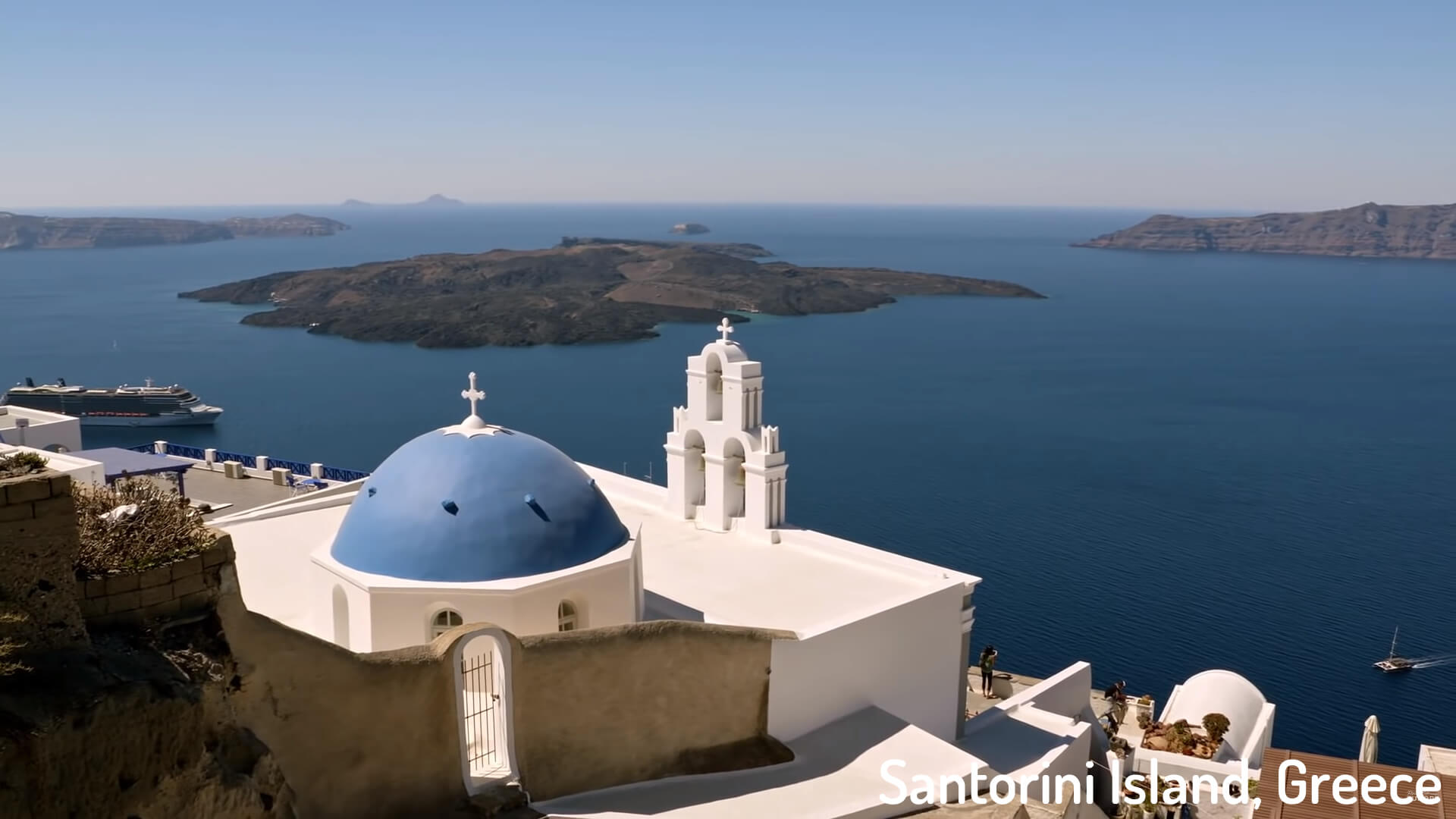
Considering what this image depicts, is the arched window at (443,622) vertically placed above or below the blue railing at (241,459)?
above

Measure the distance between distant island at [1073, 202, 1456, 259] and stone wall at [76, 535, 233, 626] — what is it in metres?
189

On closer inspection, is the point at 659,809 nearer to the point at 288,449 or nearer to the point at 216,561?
the point at 216,561

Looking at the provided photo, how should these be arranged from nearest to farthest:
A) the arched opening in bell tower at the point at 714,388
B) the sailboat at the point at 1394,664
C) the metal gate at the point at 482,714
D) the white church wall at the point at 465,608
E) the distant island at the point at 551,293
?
the metal gate at the point at 482,714
the white church wall at the point at 465,608
the arched opening in bell tower at the point at 714,388
the sailboat at the point at 1394,664
the distant island at the point at 551,293

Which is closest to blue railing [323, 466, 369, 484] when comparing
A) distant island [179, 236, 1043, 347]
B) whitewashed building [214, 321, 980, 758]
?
whitewashed building [214, 321, 980, 758]

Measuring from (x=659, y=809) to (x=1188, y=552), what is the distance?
28.7 metres

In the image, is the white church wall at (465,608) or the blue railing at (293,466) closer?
the white church wall at (465,608)

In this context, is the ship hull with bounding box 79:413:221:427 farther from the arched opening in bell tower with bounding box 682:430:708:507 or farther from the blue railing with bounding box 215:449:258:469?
the arched opening in bell tower with bounding box 682:430:708:507

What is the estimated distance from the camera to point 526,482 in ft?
38.1

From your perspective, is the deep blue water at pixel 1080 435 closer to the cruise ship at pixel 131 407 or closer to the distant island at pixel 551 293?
the cruise ship at pixel 131 407

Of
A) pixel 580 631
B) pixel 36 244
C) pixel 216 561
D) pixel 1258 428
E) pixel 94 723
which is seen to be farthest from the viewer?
pixel 36 244

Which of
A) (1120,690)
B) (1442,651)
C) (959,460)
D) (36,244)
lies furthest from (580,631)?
(36,244)

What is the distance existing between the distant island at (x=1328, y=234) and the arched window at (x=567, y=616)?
185m

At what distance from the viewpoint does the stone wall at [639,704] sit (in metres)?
10.1

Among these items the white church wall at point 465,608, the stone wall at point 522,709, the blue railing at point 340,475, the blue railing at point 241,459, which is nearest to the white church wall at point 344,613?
the white church wall at point 465,608
